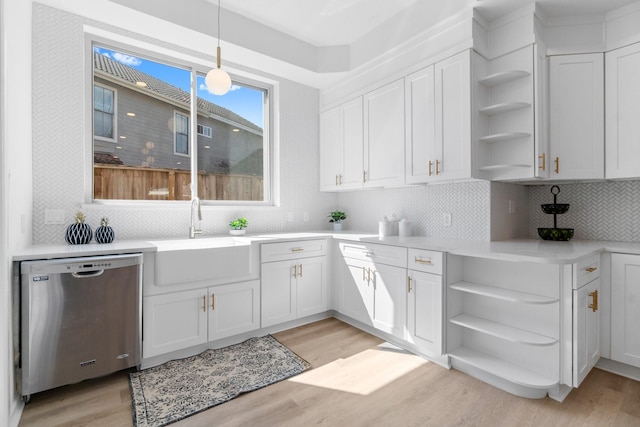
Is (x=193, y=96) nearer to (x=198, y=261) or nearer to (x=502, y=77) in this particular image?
(x=198, y=261)

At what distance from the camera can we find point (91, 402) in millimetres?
1938

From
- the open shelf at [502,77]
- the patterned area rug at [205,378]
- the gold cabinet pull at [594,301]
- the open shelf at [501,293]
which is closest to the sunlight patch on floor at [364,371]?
the patterned area rug at [205,378]

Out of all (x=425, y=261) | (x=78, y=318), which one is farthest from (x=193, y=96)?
(x=425, y=261)

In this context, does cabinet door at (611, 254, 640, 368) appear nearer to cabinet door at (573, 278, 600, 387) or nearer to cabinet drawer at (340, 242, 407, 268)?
cabinet door at (573, 278, 600, 387)

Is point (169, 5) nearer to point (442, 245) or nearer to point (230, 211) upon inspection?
point (230, 211)

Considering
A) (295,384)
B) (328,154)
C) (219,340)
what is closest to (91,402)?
(219,340)

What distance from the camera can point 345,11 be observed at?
115 inches

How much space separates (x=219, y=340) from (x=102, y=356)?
0.84 metres

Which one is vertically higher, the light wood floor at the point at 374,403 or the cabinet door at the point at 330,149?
the cabinet door at the point at 330,149

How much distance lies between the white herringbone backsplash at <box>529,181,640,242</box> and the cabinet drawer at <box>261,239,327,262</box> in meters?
2.06

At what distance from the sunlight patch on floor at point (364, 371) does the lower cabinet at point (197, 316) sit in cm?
78

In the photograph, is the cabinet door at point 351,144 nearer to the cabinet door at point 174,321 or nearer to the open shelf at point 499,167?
the open shelf at point 499,167

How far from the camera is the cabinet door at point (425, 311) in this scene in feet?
7.74

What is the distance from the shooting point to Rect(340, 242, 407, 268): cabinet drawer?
8.61 ft
